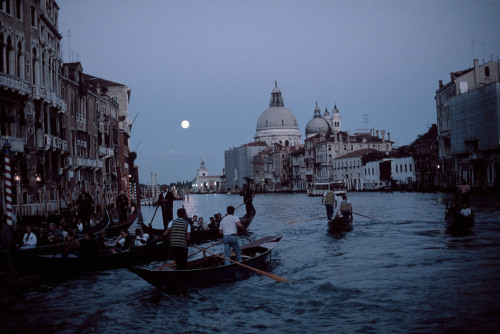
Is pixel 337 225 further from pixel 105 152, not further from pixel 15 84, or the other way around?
pixel 105 152

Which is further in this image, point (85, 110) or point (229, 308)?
point (85, 110)

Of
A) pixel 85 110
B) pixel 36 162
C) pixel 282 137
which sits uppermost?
pixel 282 137

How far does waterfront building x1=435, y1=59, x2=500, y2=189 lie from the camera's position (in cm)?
4662

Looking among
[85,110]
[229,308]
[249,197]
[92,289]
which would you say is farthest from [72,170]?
[229,308]

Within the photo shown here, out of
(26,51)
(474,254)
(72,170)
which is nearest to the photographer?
(474,254)

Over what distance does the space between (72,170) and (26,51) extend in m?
8.43

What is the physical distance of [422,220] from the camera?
23094 millimetres

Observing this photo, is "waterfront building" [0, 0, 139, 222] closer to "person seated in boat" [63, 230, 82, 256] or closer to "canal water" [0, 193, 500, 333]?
"person seated in boat" [63, 230, 82, 256]

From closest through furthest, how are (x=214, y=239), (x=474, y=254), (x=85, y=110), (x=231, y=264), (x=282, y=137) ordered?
(x=231, y=264), (x=474, y=254), (x=214, y=239), (x=85, y=110), (x=282, y=137)

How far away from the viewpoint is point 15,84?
19531mm

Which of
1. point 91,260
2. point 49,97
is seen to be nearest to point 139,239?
point 91,260

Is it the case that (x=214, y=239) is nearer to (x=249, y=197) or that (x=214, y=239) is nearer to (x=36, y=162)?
(x=249, y=197)

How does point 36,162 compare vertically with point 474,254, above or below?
above

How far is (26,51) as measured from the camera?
2086 centimetres
